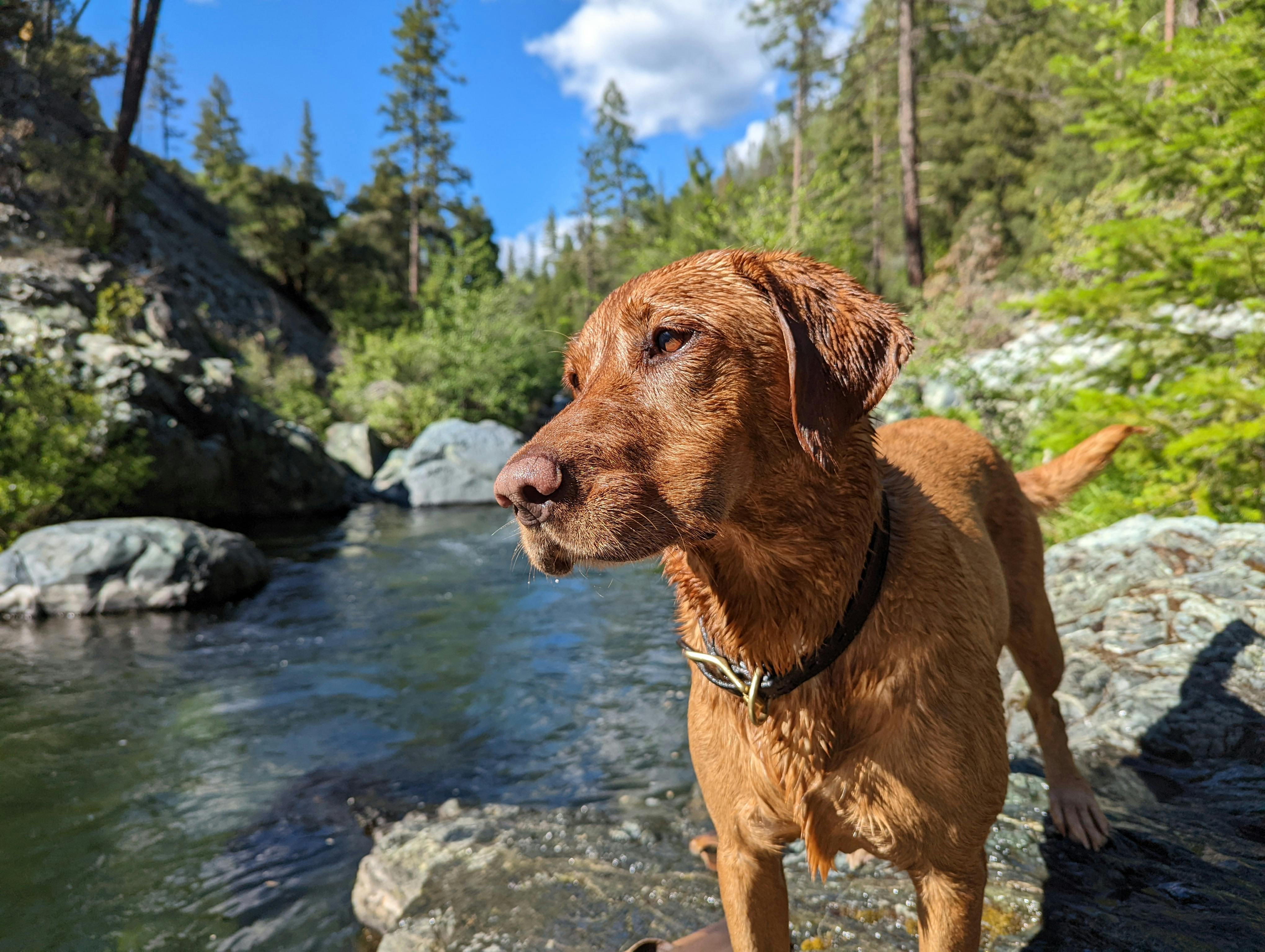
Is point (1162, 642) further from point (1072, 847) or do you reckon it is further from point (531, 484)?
point (531, 484)

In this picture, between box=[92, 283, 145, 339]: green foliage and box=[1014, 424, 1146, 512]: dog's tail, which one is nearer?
box=[1014, 424, 1146, 512]: dog's tail

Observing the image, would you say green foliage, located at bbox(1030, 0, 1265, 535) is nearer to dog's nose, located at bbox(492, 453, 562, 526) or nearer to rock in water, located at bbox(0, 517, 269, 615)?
dog's nose, located at bbox(492, 453, 562, 526)

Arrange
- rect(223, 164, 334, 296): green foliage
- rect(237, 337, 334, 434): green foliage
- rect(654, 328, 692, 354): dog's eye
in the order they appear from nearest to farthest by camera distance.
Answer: rect(654, 328, 692, 354): dog's eye, rect(237, 337, 334, 434): green foliage, rect(223, 164, 334, 296): green foliage

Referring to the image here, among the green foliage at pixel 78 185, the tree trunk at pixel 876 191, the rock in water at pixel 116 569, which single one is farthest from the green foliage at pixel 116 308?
the tree trunk at pixel 876 191

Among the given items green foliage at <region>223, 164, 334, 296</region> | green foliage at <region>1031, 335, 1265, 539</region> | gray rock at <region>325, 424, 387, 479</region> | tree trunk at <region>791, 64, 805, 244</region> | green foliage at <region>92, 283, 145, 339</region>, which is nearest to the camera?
green foliage at <region>1031, 335, 1265, 539</region>

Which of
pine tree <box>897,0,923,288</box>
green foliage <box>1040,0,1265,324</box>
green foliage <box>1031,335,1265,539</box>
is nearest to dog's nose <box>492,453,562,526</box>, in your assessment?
green foliage <box>1031,335,1265,539</box>

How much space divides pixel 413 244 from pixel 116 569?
32.4 m

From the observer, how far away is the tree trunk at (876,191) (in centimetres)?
3722

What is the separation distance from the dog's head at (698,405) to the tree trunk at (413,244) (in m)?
37.1

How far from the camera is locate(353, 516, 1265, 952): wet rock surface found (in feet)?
8.41

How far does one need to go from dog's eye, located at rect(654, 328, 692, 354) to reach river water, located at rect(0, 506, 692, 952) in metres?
0.65

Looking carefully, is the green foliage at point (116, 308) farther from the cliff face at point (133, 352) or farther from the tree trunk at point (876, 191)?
the tree trunk at point (876, 191)

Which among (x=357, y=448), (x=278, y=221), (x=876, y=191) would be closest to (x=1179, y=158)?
(x=357, y=448)

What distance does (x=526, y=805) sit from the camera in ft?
14.6
